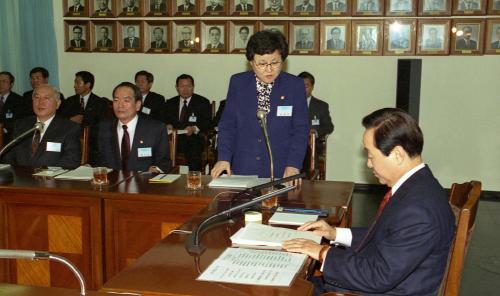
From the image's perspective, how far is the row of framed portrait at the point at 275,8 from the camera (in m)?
6.32

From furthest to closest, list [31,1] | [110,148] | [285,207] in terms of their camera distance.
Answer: [31,1] < [110,148] < [285,207]

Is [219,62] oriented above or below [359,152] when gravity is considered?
above

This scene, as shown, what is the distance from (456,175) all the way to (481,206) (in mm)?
599

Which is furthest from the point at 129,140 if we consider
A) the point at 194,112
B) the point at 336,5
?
the point at 336,5

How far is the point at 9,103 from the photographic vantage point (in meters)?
6.97

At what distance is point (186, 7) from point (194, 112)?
1295mm

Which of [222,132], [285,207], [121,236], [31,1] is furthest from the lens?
[31,1]

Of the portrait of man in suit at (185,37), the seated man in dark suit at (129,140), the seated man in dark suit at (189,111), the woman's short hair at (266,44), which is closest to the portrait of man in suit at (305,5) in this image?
the portrait of man in suit at (185,37)

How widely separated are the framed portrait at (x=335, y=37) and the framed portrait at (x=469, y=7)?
1181 millimetres

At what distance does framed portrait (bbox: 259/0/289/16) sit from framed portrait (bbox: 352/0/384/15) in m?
Result: 0.79

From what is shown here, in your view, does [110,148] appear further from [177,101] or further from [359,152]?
[359,152]

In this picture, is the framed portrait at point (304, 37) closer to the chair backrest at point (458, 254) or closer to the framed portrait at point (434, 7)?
the framed portrait at point (434, 7)

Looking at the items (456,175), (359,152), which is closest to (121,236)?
(359,152)

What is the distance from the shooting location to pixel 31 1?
7121mm
